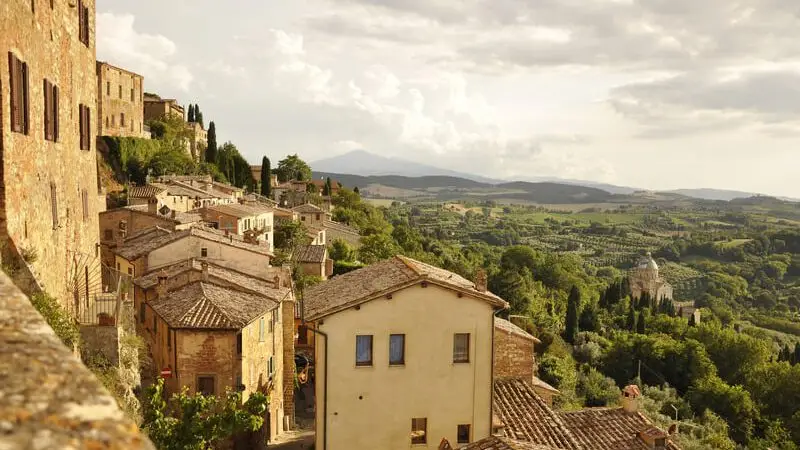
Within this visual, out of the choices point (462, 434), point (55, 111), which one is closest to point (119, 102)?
point (55, 111)

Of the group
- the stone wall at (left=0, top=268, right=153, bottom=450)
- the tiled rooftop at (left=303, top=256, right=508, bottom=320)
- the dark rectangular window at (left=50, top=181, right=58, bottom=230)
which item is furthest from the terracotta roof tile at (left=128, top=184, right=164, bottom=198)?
the stone wall at (left=0, top=268, right=153, bottom=450)

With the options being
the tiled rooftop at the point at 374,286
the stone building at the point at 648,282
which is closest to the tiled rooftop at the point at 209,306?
the tiled rooftop at the point at 374,286

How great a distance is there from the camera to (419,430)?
19391 mm

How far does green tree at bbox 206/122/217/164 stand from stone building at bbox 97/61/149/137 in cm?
974

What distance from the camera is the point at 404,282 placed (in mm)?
18906

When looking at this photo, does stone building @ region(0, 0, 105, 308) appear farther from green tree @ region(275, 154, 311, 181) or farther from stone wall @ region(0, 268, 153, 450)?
green tree @ region(275, 154, 311, 181)

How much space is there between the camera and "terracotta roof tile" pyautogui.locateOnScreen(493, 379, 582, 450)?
19.7 m

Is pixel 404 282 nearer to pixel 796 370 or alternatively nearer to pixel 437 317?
pixel 437 317

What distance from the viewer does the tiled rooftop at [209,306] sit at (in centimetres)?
2233

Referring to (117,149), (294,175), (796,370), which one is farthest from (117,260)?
(294,175)

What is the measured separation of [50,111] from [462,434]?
14329 millimetres

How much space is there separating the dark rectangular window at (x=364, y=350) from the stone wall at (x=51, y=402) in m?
15.2

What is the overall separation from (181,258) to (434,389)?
17.7 m

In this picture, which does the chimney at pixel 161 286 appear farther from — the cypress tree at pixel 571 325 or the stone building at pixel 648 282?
the stone building at pixel 648 282
